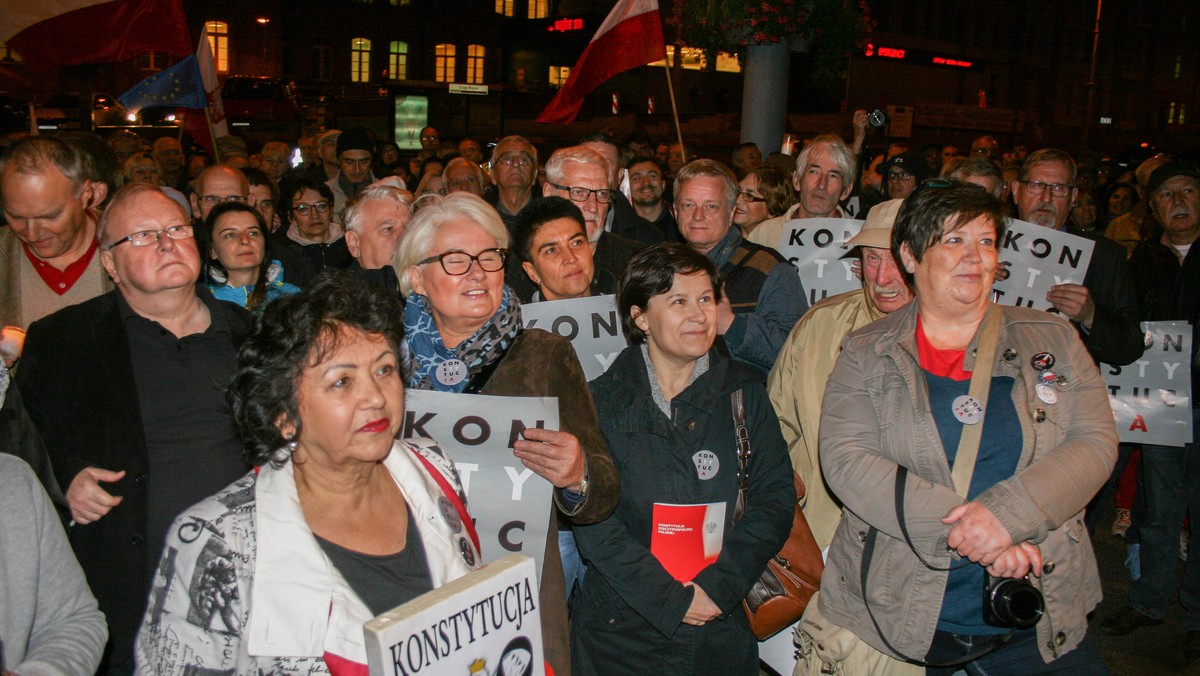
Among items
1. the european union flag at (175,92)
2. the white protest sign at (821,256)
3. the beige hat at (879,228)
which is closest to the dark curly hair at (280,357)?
the beige hat at (879,228)

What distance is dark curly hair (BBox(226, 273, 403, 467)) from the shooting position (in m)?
2.45

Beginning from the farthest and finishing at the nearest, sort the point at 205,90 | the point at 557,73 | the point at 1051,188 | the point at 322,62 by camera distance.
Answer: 1. the point at 557,73
2. the point at 322,62
3. the point at 205,90
4. the point at 1051,188

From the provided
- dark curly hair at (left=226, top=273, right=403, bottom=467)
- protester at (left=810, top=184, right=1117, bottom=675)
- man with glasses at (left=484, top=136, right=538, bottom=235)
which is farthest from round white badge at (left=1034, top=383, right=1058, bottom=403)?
man with glasses at (left=484, top=136, right=538, bottom=235)

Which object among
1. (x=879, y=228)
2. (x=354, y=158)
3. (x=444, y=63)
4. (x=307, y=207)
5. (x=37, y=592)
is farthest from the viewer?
(x=444, y=63)

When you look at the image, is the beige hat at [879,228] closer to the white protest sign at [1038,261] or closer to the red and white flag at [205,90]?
the white protest sign at [1038,261]

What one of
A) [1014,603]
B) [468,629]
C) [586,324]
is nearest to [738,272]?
[586,324]

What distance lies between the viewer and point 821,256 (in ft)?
18.8

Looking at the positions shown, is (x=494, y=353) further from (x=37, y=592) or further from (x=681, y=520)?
(x=37, y=592)

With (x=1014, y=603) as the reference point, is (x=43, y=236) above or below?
above

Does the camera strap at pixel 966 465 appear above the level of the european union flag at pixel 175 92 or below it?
below

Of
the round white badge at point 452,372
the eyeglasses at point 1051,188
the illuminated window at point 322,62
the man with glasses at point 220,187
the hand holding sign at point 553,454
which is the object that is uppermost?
the illuminated window at point 322,62

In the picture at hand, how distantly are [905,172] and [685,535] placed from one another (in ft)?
16.6

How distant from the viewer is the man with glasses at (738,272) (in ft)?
14.2

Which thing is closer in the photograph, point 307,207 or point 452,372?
point 452,372
